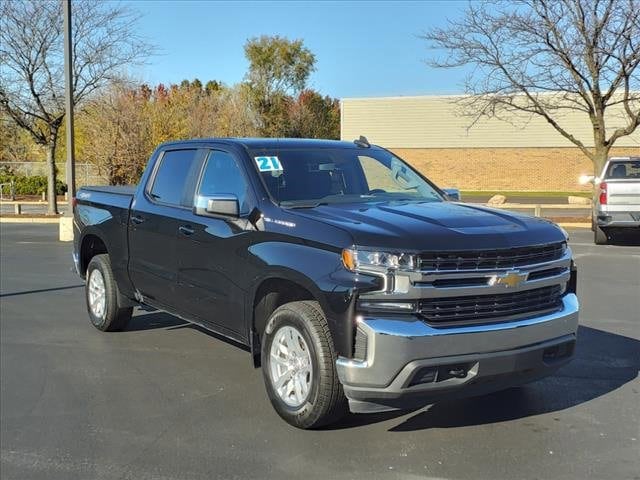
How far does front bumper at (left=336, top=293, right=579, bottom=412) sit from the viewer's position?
363 centimetres

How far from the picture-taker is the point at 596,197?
1426cm

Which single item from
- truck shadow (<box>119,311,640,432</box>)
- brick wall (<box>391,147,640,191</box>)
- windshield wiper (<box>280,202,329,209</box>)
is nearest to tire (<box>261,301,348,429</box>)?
truck shadow (<box>119,311,640,432</box>)

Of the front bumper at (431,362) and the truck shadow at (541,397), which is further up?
the front bumper at (431,362)

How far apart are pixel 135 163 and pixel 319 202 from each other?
908 inches

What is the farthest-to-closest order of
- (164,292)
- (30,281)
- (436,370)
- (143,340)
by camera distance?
(30,281)
(143,340)
(164,292)
(436,370)

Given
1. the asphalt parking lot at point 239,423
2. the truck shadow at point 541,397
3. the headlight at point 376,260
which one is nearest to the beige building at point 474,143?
the truck shadow at point 541,397

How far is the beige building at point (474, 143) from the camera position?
147 feet

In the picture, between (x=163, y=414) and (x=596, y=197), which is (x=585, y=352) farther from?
(x=596, y=197)

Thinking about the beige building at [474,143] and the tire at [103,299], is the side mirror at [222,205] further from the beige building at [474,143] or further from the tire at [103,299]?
the beige building at [474,143]

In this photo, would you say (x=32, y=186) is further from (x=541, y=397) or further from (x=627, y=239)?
(x=541, y=397)

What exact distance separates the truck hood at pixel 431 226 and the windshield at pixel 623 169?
1079 centimetres

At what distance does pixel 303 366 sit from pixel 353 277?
0.75 m

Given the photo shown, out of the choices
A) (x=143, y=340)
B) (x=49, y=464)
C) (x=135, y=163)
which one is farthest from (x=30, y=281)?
(x=135, y=163)

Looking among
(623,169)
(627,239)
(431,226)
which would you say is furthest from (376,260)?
(627,239)
